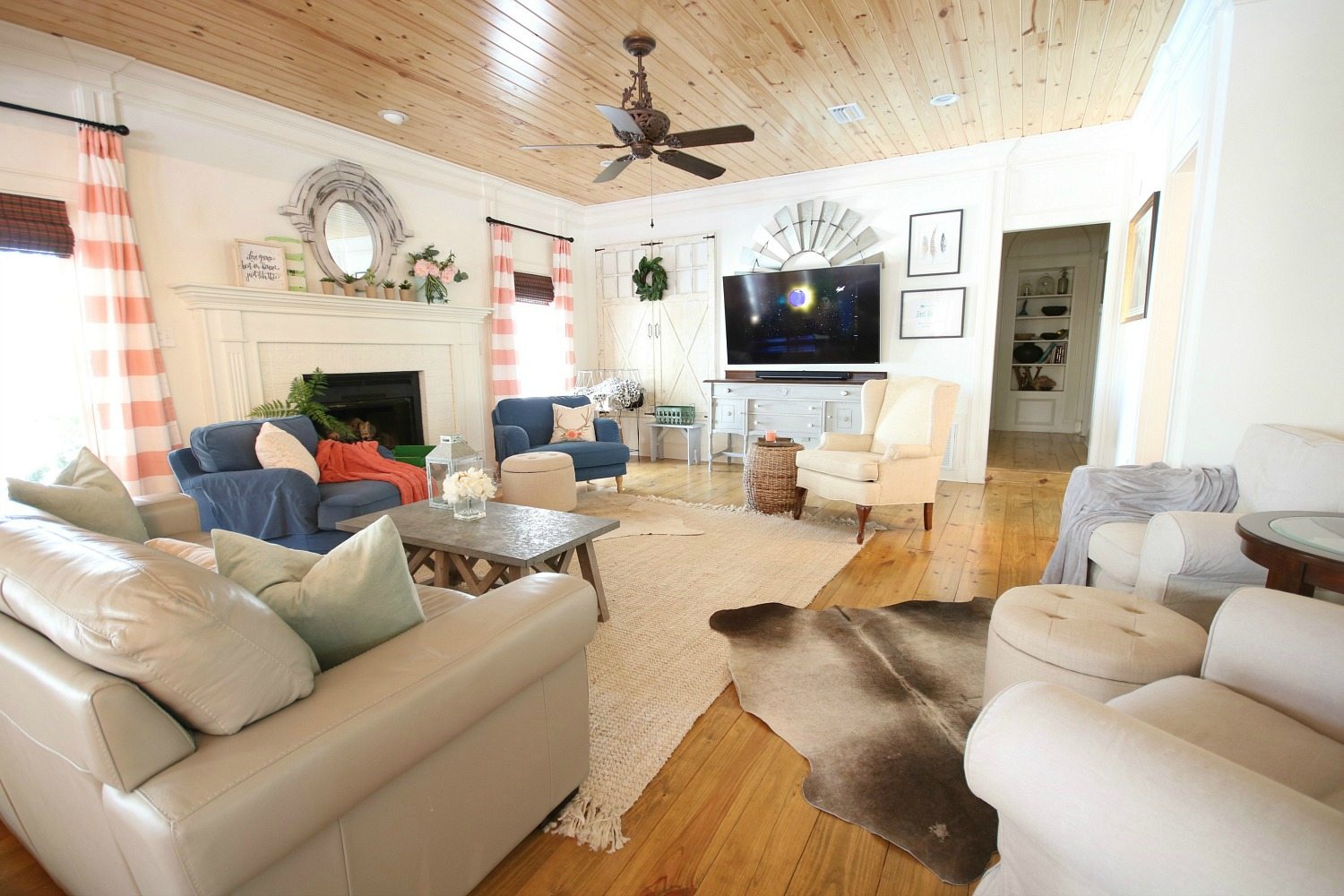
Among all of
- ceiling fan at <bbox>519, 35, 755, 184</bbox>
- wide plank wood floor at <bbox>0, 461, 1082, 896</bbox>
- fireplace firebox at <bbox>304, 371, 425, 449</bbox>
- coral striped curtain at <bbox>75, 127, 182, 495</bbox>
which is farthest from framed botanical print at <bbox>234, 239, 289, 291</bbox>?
wide plank wood floor at <bbox>0, 461, 1082, 896</bbox>

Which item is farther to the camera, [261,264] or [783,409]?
[783,409]

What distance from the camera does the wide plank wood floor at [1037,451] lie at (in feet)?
19.8

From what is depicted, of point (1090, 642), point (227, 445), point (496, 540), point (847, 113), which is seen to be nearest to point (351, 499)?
point (227, 445)

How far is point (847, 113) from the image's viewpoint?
413 centimetres

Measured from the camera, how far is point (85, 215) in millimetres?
3262

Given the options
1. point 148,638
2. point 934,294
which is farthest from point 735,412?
point 148,638

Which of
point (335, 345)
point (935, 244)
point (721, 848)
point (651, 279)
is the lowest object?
point (721, 848)

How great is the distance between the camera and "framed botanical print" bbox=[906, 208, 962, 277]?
16.9 feet

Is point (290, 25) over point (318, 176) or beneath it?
over

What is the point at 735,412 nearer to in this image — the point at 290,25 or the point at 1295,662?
the point at 290,25

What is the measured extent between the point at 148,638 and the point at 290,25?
3.26 m

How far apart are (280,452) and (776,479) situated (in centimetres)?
300

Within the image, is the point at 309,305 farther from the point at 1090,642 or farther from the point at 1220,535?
the point at 1220,535

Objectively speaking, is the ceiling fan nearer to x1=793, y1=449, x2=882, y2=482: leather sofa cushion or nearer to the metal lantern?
the metal lantern
